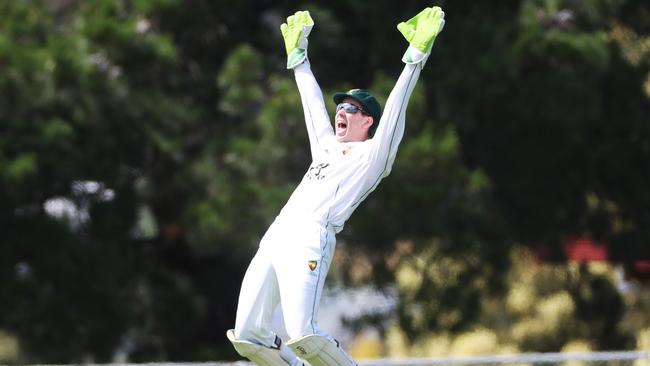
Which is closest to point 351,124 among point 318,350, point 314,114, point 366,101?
point 366,101

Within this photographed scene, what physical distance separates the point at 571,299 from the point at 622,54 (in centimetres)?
320

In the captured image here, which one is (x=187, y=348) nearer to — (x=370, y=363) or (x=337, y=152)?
(x=370, y=363)

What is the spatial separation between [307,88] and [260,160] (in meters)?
6.99

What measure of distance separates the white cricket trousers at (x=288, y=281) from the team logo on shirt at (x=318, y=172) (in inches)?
9.9

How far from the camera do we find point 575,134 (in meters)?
15.7

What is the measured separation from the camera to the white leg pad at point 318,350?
6.02 m

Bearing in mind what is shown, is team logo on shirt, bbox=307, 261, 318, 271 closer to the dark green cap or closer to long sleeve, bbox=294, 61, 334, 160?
long sleeve, bbox=294, 61, 334, 160

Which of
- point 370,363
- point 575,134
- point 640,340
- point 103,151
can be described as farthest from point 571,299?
point 370,363

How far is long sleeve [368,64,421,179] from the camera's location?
6.24 m

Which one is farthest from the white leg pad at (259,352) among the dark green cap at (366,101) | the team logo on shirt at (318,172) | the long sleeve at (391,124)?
the dark green cap at (366,101)

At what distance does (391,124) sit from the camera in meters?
6.25

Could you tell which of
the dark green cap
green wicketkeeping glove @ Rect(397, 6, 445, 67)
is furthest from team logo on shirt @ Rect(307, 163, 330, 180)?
green wicketkeeping glove @ Rect(397, 6, 445, 67)

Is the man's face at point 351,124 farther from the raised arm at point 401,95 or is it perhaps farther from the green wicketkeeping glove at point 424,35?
the green wicketkeeping glove at point 424,35

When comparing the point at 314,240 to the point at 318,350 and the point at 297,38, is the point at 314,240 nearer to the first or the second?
the point at 318,350
